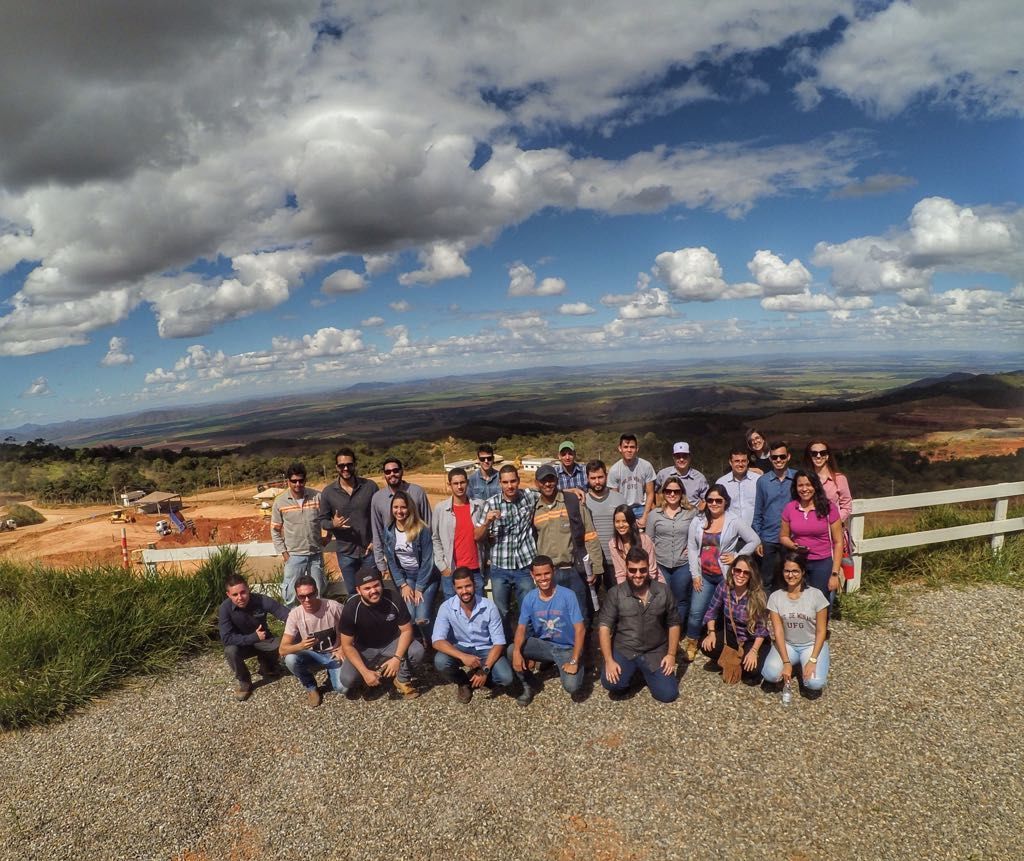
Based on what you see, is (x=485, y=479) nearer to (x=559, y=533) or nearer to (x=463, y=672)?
(x=559, y=533)

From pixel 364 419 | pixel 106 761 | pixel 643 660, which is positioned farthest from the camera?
pixel 364 419

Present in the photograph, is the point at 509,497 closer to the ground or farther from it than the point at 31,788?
farther from it

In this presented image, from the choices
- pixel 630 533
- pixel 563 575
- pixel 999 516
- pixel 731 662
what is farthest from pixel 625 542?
pixel 999 516

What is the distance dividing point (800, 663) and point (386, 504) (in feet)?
11.7

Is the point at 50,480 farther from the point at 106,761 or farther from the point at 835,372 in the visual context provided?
the point at 835,372

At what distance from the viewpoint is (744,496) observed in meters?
4.93

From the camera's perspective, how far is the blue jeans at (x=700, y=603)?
461 centimetres

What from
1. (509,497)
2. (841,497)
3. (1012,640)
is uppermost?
(509,497)

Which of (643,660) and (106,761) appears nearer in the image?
(106,761)

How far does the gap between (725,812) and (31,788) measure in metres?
4.45

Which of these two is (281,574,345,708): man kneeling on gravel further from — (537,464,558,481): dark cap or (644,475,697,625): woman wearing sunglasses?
(644,475,697,625): woman wearing sunglasses

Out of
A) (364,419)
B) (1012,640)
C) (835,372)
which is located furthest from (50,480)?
(835,372)

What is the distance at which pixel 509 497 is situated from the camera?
15.3 ft

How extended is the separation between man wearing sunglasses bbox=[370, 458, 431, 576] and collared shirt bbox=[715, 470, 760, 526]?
8.79ft
